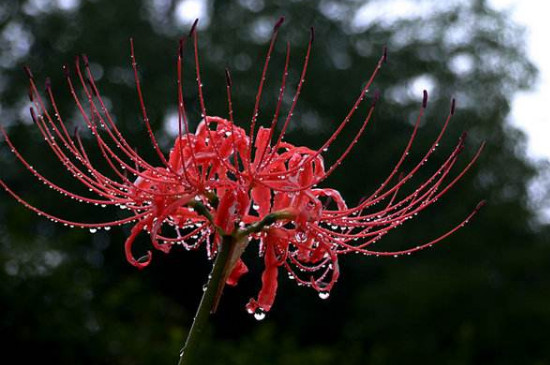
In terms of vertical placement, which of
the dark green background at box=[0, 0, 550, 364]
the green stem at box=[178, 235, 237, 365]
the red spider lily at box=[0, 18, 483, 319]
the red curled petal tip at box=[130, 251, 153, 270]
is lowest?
the green stem at box=[178, 235, 237, 365]

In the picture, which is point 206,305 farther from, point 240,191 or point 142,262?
point 142,262

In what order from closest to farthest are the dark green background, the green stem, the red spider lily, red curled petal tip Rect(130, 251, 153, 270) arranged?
the green stem
the red spider lily
red curled petal tip Rect(130, 251, 153, 270)
the dark green background

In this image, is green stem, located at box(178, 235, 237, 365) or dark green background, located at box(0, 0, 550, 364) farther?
dark green background, located at box(0, 0, 550, 364)

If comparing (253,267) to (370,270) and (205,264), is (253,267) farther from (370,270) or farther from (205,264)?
(370,270)

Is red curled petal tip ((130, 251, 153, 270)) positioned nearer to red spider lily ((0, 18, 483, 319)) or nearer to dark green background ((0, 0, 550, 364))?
red spider lily ((0, 18, 483, 319))

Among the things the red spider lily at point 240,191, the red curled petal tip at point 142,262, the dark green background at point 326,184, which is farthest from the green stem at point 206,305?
the dark green background at point 326,184

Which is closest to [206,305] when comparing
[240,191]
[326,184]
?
[240,191]

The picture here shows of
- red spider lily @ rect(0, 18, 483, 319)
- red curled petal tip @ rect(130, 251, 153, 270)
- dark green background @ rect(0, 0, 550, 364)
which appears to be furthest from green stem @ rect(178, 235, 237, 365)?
dark green background @ rect(0, 0, 550, 364)
